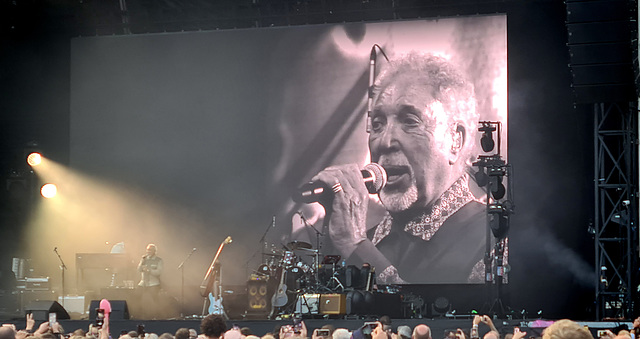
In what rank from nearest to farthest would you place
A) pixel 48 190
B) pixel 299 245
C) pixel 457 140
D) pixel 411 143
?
pixel 299 245
pixel 457 140
pixel 411 143
pixel 48 190

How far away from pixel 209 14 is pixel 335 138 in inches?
126

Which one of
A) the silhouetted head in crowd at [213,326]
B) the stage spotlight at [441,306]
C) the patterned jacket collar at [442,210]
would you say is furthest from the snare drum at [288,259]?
the silhouetted head in crowd at [213,326]

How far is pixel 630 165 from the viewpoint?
13078 mm

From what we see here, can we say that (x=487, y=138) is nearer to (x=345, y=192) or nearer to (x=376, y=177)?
(x=376, y=177)

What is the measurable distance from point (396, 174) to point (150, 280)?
440 centimetres

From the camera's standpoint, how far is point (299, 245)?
14.2m

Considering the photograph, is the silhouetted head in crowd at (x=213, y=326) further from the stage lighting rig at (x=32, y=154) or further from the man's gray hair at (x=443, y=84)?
the stage lighting rig at (x=32, y=154)

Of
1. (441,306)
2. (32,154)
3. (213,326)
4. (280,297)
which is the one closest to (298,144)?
(280,297)

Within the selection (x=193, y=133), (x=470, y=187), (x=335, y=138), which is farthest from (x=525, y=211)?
(x=193, y=133)

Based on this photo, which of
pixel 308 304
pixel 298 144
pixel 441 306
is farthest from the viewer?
pixel 298 144

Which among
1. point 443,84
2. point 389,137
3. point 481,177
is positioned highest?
point 443,84

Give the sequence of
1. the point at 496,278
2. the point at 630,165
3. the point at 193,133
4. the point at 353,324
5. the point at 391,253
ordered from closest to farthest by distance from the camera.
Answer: the point at 353,324, the point at 630,165, the point at 496,278, the point at 391,253, the point at 193,133

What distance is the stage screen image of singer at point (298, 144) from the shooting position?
14766 mm

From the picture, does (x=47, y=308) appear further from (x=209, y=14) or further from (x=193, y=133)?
(x=209, y=14)
